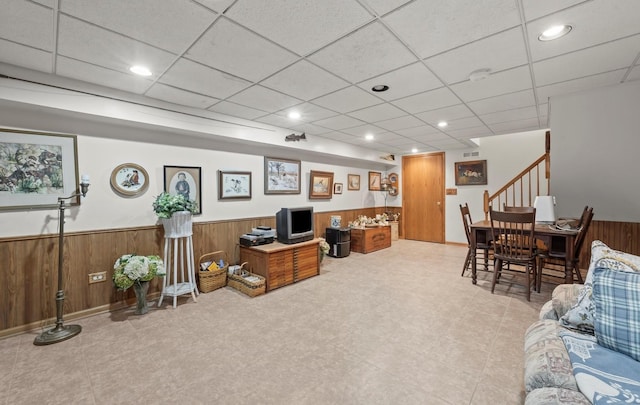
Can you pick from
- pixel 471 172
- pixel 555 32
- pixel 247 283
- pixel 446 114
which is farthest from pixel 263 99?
pixel 471 172

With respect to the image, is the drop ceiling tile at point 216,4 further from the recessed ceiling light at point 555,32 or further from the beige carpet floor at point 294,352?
the beige carpet floor at point 294,352

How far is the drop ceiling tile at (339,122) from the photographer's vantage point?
3.86 m

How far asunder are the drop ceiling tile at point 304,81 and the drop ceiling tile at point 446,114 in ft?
5.14

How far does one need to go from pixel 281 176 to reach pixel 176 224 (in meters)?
2.08

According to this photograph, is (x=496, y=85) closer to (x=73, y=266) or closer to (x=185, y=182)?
(x=185, y=182)

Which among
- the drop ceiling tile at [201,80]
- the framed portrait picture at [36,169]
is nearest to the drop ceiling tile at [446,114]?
the drop ceiling tile at [201,80]

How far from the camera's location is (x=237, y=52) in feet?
6.84

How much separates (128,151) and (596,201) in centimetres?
554

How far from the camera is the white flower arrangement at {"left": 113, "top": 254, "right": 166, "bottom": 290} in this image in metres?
2.77

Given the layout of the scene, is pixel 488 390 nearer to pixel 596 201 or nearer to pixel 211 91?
pixel 596 201

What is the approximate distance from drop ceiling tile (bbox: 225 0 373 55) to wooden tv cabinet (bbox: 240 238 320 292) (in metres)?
2.55

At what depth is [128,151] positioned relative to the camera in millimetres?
3152

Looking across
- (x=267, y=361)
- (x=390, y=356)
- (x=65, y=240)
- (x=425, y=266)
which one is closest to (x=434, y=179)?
(x=425, y=266)

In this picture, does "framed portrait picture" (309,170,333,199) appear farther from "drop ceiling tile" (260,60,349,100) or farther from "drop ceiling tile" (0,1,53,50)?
"drop ceiling tile" (0,1,53,50)
